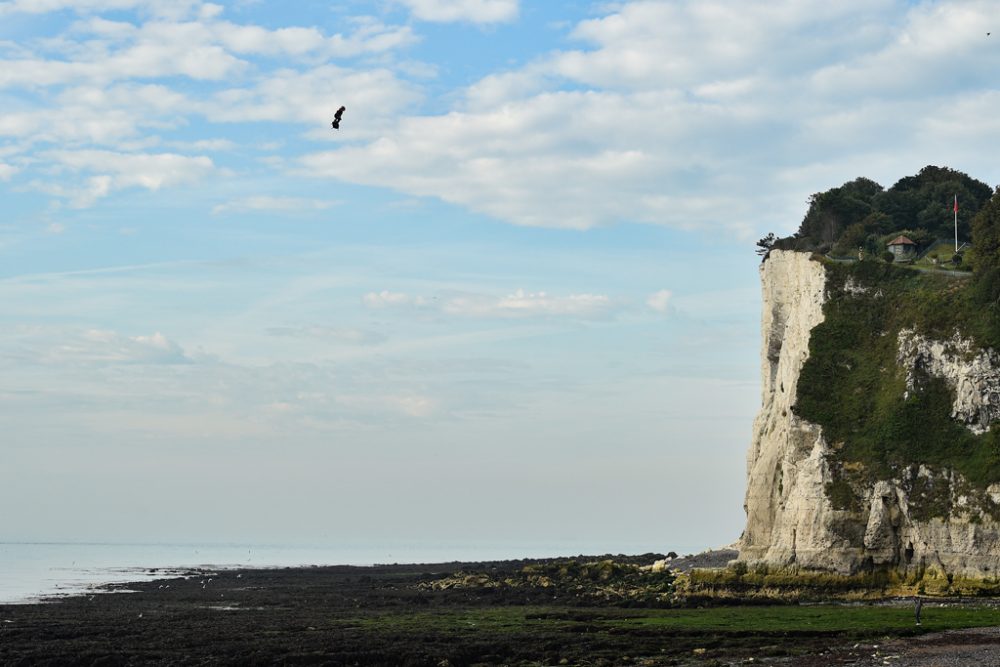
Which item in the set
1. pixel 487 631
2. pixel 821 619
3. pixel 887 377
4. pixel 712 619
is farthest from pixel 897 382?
pixel 487 631

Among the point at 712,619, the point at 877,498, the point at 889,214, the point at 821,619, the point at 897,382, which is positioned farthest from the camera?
the point at 889,214

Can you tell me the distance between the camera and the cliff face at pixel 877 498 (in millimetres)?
50750

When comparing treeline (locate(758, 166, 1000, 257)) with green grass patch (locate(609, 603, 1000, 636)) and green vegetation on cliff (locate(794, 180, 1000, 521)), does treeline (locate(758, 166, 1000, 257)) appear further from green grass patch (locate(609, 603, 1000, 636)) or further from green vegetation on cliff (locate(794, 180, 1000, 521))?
green grass patch (locate(609, 603, 1000, 636))

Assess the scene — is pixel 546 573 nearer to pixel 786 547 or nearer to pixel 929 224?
pixel 786 547

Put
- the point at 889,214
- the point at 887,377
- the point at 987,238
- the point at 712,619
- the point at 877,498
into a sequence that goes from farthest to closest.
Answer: the point at 889,214 → the point at 987,238 → the point at 887,377 → the point at 877,498 → the point at 712,619

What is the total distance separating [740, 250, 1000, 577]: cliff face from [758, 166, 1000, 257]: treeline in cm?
1560

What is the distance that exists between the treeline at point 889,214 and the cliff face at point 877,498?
15.6m

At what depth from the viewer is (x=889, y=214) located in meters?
88.1

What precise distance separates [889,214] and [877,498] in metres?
40.8

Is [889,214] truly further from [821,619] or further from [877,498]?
[821,619]

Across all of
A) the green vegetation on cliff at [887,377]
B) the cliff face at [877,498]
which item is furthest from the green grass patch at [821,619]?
the green vegetation on cliff at [887,377]

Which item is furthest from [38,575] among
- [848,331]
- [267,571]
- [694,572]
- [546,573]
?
[848,331]

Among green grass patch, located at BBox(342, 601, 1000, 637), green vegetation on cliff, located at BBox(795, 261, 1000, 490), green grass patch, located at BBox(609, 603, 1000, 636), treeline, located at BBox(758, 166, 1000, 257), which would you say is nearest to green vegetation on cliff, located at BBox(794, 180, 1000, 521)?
green vegetation on cliff, located at BBox(795, 261, 1000, 490)

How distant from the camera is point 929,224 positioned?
281 ft
